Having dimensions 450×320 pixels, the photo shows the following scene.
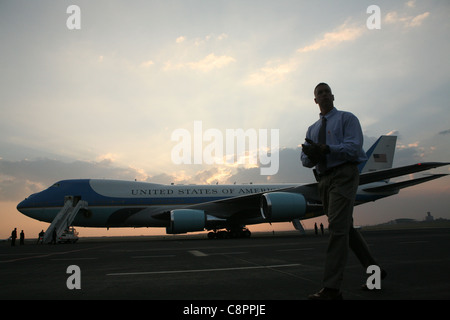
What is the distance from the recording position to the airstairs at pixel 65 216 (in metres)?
16.7

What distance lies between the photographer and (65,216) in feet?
57.3

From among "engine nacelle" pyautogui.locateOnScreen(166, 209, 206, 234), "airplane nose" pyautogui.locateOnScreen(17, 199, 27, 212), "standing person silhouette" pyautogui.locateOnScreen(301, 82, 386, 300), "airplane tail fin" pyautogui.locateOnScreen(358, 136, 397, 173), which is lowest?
"engine nacelle" pyautogui.locateOnScreen(166, 209, 206, 234)

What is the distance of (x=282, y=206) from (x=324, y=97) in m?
11.9

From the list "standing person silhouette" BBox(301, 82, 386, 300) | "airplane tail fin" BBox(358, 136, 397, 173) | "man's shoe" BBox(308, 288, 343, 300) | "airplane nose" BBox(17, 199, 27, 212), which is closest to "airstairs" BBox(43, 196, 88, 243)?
"airplane nose" BBox(17, 199, 27, 212)

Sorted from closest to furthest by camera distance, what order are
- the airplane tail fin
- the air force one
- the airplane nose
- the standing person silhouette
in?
the standing person silhouette, the air force one, the airplane nose, the airplane tail fin

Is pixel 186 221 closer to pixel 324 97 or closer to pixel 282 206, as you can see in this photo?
pixel 282 206

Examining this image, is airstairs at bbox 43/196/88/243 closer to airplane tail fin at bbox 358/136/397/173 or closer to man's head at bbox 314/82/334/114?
man's head at bbox 314/82/334/114

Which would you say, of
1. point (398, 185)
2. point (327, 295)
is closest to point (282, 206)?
point (398, 185)

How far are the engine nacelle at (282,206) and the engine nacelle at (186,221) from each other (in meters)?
3.85

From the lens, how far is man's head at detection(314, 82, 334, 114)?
114 inches

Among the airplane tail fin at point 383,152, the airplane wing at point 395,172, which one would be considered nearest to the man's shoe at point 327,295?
the airplane wing at point 395,172

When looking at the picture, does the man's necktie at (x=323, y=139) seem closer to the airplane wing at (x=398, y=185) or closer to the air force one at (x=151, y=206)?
the air force one at (x=151, y=206)

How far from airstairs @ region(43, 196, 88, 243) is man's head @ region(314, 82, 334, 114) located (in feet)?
57.2
